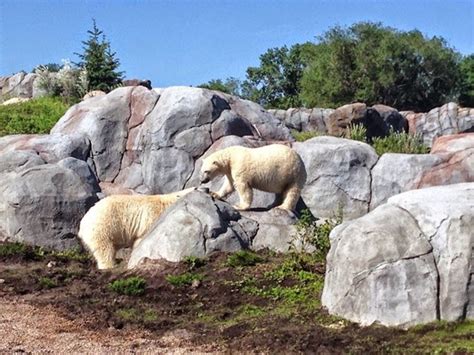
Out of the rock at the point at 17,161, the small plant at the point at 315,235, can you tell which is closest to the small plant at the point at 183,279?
the small plant at the point at 315,235

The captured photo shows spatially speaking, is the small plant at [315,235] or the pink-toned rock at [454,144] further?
the pink-toned rock at [454,144]

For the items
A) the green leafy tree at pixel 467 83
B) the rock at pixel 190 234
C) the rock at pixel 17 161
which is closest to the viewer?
the rock at pixel 190 234

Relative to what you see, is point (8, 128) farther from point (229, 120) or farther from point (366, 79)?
point (366, 79)

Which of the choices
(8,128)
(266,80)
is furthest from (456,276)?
(266,80)

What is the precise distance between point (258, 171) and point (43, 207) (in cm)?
410

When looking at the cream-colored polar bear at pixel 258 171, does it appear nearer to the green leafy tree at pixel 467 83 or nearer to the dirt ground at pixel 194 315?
the dirt ground at pixel 194 315

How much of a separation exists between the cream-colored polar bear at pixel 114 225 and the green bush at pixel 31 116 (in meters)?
13.1

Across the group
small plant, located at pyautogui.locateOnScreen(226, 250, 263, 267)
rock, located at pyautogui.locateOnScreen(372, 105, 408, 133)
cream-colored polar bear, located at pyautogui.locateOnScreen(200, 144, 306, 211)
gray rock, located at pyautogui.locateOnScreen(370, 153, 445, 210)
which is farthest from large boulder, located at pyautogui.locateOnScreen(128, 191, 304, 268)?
rock, located at pyautogui.locateOnScreen(372, 105, 408, 133)

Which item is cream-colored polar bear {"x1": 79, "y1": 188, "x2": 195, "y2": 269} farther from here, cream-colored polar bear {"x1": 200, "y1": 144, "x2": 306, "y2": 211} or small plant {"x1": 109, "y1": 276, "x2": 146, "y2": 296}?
small plant {"x1": 109, "y1": 276, "x2": 146, "y2": 296}

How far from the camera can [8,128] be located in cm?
2688

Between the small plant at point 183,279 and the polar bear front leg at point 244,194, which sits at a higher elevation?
the polar bear front leg at point 244,194

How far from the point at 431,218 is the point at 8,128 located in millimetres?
19823

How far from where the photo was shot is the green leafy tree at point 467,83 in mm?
52969

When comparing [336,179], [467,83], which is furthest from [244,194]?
[467,83]
